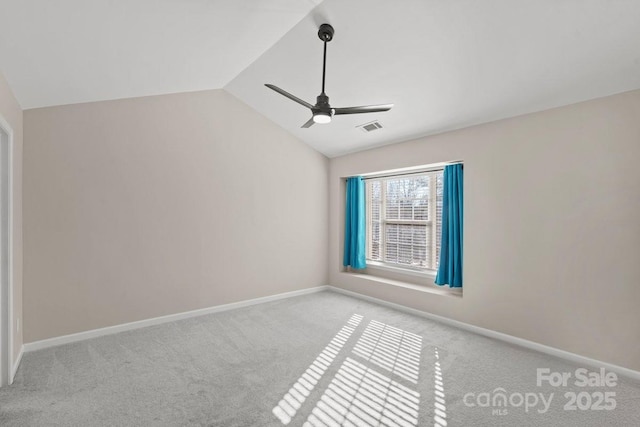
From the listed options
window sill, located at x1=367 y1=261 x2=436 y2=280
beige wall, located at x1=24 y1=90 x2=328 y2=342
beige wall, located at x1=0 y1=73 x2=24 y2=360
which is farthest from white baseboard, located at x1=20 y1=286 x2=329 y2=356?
window sill, located at x1=367 y1=261 x2=436 y2=280

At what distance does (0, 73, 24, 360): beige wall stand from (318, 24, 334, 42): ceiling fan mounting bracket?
2.57 meters

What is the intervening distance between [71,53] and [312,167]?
12.0 ft

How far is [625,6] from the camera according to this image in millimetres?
2008

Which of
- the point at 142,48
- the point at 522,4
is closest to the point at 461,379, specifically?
the point at 522,4

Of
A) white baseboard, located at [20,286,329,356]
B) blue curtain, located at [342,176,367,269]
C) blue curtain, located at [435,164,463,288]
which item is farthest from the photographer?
blue curtain, located at [342,176,367,269]

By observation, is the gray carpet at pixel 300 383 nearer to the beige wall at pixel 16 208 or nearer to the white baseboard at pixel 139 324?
the white baseboard at pixel 139 324

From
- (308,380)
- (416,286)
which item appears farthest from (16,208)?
(416,286)

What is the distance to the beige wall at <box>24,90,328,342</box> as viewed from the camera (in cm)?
319

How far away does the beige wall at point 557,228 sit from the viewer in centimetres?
269

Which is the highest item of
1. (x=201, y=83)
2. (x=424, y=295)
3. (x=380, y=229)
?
(x=201, y=83)

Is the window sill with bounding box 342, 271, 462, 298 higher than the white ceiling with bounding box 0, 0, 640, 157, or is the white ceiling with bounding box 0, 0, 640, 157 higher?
the white ceiling with bounding box 0, 0, 640, 157

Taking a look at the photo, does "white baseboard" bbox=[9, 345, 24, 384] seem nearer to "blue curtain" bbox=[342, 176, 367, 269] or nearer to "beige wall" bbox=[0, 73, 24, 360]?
"beige wall" bbox=[0, 73, 24, 360]

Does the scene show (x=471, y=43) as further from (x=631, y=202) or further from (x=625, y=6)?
(x=631, y=202)

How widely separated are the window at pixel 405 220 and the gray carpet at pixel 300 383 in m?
1.32
